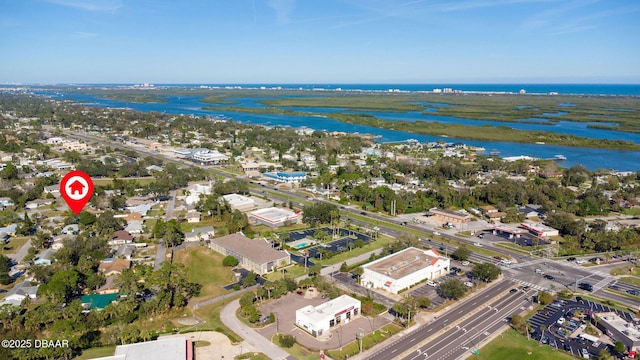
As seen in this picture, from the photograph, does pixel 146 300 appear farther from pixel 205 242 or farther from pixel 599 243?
pixel 599 243

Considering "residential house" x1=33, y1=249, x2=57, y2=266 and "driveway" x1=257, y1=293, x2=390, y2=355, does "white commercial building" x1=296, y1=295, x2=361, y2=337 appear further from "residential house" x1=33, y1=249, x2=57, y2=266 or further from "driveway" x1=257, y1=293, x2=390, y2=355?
"residential house" x1=33, y1=249, x2=57, y2=266

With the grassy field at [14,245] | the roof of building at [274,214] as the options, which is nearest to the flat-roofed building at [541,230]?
the roof of building at [274,214]

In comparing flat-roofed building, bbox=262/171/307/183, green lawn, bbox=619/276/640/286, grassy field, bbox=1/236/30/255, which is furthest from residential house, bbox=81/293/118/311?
green lawn, bbox=619/276/640/286

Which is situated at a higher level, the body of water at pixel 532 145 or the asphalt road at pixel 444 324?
the body of water at pixel 532 145

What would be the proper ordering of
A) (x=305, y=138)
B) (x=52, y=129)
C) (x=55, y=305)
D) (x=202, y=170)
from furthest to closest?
(x=52, y=129) → (x=305, y=138) → (x=202, y=170) → (x=55, y=305)

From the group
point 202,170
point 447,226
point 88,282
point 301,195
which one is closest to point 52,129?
point 202,170

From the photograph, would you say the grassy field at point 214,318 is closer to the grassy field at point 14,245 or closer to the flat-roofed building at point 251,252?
the flat-roofed building at point 251,252

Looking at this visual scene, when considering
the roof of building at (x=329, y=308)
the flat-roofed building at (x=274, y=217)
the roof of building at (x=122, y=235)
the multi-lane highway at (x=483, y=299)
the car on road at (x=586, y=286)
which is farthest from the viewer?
the flat-roofed building at (x=274, y=217)
